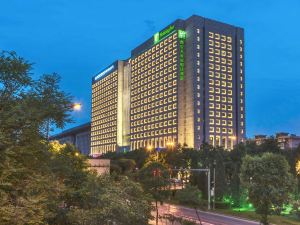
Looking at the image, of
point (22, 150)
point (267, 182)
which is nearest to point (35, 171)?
point (22, 150)

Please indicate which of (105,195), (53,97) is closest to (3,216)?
(105,195)

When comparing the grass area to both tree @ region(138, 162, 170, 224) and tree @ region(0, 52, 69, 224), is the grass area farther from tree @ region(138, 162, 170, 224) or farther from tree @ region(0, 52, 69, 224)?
tree @ region(0, 52, 69, 224)

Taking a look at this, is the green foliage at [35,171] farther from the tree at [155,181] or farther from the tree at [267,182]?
the tree at [155,181]

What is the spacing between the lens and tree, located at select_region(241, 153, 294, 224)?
38812 mm

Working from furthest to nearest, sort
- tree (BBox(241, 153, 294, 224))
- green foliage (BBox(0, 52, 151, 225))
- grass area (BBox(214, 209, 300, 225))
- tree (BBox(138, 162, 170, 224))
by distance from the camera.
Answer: grass area (BBox(214, 209, 300, 225)) → tree (BBox(138, 162, 170, 224)) → tree (BBox(241, 153, 294, 224)) → green foliage (BBox(0, 52, 151, 225))

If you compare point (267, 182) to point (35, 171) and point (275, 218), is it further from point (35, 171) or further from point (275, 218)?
point (275, 218)

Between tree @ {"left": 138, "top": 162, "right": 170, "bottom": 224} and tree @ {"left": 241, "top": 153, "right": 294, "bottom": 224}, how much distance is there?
10.3 metres

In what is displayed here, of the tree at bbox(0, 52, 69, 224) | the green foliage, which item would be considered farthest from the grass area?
the tree at bbox(0, 52, 69, 224)

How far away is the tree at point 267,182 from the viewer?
38812 millimetres

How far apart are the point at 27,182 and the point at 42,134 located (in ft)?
11.4

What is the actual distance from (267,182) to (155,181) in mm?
13363

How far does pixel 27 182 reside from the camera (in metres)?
20.4

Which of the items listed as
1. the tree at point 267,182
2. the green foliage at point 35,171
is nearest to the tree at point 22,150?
the green foliage at point 35,171

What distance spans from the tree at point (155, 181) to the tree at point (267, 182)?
405 inches
